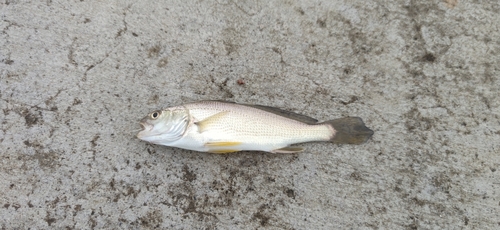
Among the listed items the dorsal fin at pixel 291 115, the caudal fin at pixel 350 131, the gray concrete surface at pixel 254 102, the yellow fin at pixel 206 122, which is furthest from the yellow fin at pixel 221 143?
the caudal fin at pixel 350 131

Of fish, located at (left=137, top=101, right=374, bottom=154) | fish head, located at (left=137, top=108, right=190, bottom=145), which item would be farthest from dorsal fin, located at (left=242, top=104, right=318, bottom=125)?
fish head, located at (left=137, top=108, right=190, bottom=145)

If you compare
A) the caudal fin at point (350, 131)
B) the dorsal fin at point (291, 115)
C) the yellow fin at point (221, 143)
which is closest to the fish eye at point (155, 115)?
the yellow fin at point (221, 143)

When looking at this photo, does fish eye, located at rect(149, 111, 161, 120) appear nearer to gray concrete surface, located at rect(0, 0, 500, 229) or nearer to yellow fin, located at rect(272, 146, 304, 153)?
gray concrete surface, located at rect(0, 0, 500, 229)

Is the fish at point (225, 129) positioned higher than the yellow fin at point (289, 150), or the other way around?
the fish at point (225, 129)

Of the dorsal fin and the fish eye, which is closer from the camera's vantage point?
the fish eye

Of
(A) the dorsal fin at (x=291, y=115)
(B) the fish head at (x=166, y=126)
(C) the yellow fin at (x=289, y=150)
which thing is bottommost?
(C) the yellow fin at (x=289, y=150)

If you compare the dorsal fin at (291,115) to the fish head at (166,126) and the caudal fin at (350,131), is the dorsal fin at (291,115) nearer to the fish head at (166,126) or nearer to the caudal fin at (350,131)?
the caudal fin at (350,131)

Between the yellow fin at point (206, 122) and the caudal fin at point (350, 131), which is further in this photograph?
the caudal fin at point (350, 131)

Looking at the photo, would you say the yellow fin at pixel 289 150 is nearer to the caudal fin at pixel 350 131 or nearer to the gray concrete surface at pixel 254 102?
the gray concrete surface at pixel 254 102
